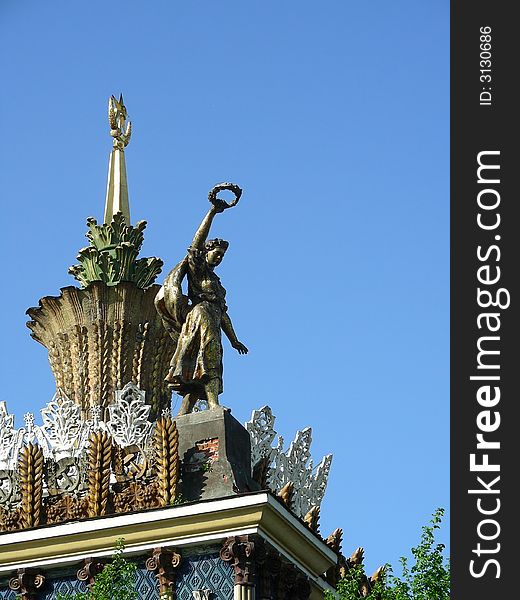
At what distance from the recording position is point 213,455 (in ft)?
81.8

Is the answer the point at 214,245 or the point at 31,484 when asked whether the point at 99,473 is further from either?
the point at 214,245

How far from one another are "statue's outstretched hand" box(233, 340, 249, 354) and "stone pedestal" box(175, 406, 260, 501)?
1.71 m

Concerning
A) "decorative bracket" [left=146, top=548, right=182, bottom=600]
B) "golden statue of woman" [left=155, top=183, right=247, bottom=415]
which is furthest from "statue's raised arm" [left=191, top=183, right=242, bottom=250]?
"decorative bracket" [left=146, top=548, right=182, bottom=600]

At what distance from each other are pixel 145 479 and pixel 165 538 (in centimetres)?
134

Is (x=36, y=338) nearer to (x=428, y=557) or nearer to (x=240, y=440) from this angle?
(x=240, y=440)

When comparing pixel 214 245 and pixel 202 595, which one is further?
pixel 214 245

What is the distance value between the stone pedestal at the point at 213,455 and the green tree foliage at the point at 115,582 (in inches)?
75.1

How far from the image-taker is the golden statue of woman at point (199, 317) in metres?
26.1

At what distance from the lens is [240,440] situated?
83.6ft

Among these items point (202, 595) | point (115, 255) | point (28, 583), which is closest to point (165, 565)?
point (202, 595)

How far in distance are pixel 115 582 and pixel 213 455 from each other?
3.29m

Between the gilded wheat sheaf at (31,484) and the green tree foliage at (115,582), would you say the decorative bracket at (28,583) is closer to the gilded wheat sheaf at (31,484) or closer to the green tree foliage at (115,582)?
the gilded wheat sheaf at (31,484)

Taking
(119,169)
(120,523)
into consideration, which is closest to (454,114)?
(120,523)

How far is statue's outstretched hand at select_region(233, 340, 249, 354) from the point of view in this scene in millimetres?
26891
